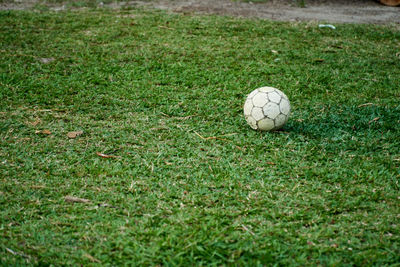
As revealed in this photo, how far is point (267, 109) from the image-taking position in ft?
11.1

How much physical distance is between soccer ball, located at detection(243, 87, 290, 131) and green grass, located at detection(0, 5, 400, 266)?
0.12m

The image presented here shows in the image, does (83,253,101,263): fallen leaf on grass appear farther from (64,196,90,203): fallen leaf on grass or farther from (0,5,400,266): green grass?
(64,196,90,203): fallen leaf on grass

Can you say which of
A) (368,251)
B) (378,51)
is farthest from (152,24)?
(368,251)

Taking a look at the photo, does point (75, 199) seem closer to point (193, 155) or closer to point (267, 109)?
point (193, 155)

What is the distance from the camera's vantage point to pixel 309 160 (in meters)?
3.18

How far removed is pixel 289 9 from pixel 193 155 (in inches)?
247

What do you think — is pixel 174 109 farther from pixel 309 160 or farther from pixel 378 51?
pixel 378 51

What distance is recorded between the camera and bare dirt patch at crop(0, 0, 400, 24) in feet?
25.6

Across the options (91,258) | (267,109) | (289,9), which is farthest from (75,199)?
(289,9)

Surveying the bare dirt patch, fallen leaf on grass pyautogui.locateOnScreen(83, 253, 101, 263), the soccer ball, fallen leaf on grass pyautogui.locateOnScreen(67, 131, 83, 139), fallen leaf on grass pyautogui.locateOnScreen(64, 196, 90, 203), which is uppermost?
the bare dirt patch

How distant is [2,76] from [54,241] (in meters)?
3.15

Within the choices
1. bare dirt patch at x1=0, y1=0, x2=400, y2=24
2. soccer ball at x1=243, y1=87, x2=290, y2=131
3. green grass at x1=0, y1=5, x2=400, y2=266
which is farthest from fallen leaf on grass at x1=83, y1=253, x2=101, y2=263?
bare dirt patch at x1=0, y1=0, x2=400, y2=24

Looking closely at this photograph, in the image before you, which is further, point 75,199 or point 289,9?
point 289,9

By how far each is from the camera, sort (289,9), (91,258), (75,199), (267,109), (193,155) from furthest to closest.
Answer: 1. (289,9)
2. (267,109)
3. (193,155)
4. (75,199)
5. (91,258)
